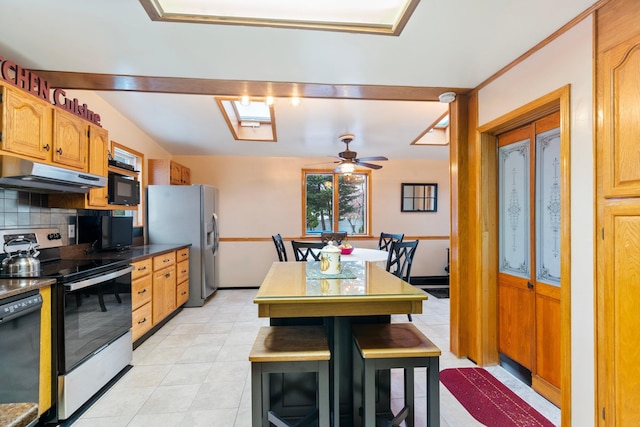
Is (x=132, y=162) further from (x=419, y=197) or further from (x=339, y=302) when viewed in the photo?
(x=419, y=197)

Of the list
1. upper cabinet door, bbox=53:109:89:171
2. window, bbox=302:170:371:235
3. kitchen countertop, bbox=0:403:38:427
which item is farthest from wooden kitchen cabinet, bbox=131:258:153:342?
window, bbox=302:170:371:235

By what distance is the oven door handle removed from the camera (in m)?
1.89

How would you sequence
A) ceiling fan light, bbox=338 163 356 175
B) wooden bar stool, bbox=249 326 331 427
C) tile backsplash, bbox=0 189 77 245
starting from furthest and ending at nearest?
ceiling fan light, bbox=338 163 356 175
tile backsplash, bbox=0 189 77 245
wooden bar stool, bbox=249 326 331 427

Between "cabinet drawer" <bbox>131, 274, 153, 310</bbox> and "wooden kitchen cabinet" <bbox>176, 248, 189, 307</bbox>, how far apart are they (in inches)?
28.1

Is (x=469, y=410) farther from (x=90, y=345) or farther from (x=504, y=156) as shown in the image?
(x=90, y=345)

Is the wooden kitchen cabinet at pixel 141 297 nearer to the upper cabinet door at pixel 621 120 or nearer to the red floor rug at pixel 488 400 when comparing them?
the red floor rug at pixel 488 400

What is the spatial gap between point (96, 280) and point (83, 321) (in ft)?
0.91

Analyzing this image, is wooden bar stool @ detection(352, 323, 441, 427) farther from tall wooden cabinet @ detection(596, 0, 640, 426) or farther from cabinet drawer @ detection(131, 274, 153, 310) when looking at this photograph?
cabinet drawer @ detection(131, 274, 153, 310)

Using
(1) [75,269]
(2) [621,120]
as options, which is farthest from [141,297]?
(2) [621,120]

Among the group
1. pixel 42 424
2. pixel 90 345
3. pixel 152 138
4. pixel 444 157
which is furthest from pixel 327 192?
pixel 42 424

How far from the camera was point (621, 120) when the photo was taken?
1411 millimetres

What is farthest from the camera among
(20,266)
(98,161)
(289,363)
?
(98,161)

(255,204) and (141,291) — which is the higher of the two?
(255,204)

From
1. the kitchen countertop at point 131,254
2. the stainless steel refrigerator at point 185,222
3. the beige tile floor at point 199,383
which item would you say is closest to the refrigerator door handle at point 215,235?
the stainless steel refrigerator at point 185,222
